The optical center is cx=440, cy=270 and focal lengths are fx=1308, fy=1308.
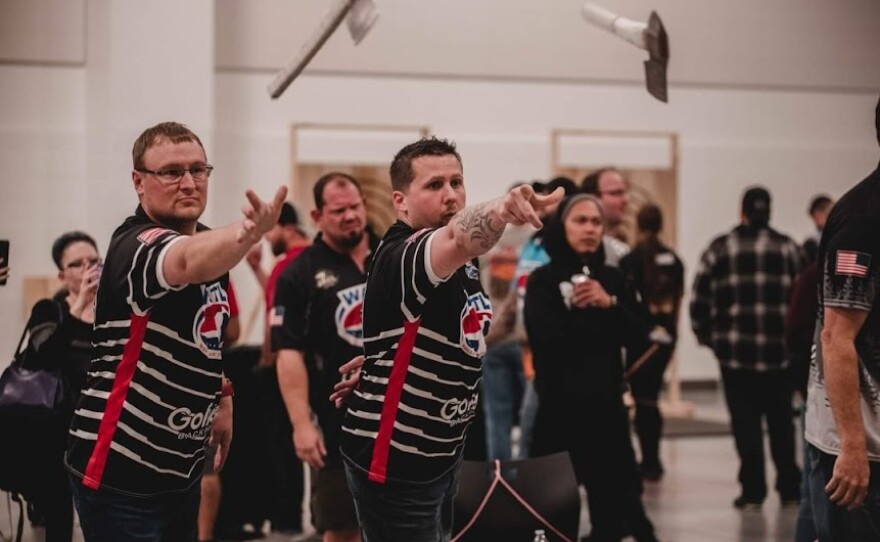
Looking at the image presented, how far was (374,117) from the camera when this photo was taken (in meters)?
12.4

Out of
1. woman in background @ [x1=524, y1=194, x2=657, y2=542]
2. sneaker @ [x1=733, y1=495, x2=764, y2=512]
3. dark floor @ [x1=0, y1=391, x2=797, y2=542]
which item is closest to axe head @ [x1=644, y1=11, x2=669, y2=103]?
woman in background @ [x1=524, y1=194, x2=657, y2=542]

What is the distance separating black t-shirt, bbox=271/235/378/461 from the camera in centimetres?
485

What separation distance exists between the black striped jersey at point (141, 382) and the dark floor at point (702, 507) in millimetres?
2532

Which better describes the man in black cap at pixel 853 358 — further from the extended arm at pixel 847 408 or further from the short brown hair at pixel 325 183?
the short brown hair at pixel 325 183

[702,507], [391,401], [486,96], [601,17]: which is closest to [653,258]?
[702,507]

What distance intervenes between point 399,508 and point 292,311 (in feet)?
5.87

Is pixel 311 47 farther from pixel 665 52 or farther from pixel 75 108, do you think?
pixel 75 108

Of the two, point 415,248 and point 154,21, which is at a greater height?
point 154,21

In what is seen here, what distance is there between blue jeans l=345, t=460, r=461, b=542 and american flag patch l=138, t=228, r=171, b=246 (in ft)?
2.72

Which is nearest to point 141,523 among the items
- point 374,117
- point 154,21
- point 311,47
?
point 311,47

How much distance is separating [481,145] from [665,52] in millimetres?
7816

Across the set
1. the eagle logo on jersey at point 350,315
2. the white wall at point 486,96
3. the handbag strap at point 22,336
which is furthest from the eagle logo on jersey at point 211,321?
the white wall at point 486,96

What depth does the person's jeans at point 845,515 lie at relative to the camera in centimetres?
322

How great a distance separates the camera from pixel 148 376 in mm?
3076
